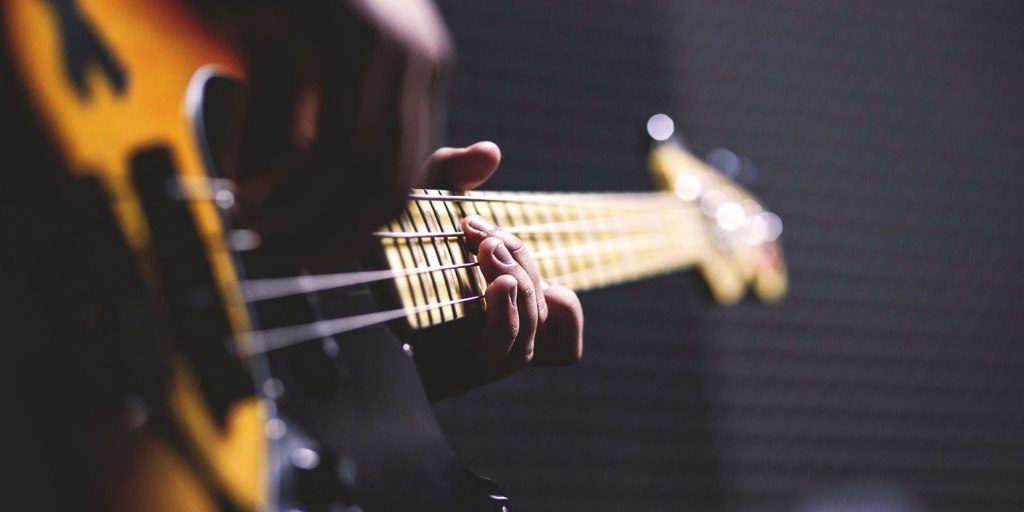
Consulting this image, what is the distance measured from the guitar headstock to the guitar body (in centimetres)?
111

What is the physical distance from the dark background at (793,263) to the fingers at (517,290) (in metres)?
1.27

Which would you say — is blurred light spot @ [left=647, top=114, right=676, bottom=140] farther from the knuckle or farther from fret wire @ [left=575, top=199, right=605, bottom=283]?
the knuckle

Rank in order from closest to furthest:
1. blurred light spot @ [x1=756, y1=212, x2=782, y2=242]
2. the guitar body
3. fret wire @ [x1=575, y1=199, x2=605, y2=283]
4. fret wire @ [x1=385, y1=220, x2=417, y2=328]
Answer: the guitar body, fret wire @ [x1=385, y1=220, x2=417, y2=328], fret wire @ [x1=575, y1=199, x2=605, y2=283], blurred light spot @ [x1=756, y1=212, x2=782, y2=242]

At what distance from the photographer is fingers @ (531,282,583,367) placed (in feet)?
2.65

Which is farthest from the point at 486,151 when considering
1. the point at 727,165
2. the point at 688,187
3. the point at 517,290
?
the point at 727,165

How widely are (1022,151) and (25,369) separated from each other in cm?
Answer: 332

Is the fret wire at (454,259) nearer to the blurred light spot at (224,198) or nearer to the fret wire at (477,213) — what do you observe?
the fret wire at (477,213)

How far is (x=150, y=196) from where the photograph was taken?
397 millimetres

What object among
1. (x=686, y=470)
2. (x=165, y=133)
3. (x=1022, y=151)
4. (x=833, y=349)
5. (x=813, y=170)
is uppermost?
(x=1022, y=151)

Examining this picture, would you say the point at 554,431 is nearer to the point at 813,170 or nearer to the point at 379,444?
the point at 813,170

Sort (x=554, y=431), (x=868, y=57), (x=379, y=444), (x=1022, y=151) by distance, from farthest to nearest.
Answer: (x=1022, y=151) < (x=868, y=57) < (x=554, y=431) < (x=379, y=444)

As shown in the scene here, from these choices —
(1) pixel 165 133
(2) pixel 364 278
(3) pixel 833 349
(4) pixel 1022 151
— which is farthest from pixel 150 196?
(4) pixel 1022 151

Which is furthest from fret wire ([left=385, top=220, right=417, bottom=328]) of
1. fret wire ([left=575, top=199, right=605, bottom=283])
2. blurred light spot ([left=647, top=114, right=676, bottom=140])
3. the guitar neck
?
blurred light spot ([left=647, top=114, right=676, bottom=140])

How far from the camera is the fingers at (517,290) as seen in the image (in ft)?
2.18
